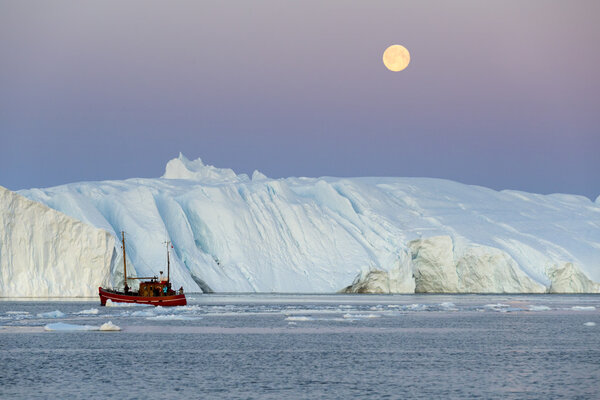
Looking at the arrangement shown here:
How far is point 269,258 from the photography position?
7244 cm

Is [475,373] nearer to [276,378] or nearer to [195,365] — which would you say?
[276,378]

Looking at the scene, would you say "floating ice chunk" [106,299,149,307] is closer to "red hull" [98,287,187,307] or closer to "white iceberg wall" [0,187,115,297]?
"red hull" [98,287,187,307]

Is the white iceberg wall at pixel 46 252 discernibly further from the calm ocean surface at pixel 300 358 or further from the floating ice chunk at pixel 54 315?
the floating ice chunk at pixel 54 315

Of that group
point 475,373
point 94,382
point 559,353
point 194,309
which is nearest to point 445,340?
point 559,353

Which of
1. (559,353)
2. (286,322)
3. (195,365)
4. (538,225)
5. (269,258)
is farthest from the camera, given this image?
(538,225)

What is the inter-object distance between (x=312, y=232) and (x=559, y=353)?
50964mm

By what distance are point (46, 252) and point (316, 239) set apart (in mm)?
25133

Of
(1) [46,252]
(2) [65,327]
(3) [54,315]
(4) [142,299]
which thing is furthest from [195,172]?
(2) [65,327]

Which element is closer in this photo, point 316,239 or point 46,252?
point 46,252

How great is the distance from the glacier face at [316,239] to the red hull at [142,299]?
945cm

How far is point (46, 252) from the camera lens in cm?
5866

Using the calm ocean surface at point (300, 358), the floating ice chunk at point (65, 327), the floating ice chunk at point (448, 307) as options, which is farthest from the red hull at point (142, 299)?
the floating ice chunk at point (65, 327)

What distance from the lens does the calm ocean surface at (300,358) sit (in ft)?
58.8

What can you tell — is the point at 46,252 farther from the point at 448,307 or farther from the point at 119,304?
the point at 448,307
